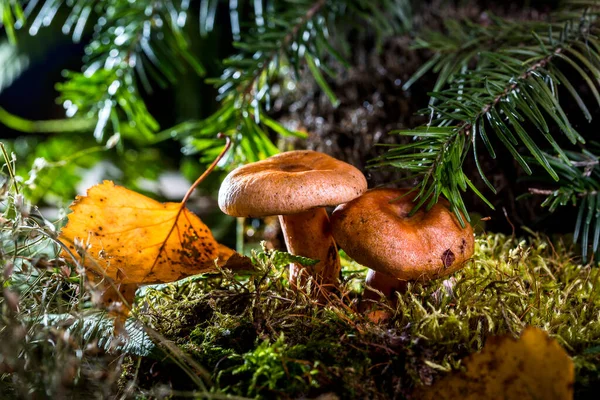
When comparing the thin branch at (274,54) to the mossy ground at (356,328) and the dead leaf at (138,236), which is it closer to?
the dead leaf at (138,236)

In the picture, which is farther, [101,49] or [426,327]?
[101,49]

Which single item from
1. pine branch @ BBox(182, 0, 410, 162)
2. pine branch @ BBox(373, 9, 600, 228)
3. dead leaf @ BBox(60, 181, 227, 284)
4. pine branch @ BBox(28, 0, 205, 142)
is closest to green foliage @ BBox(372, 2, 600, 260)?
pine branch @ BBox(373, 9, 600, 228)

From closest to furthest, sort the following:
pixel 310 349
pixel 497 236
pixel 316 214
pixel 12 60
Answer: pixel 310 349 < pixel 316 214 < pixel 497 236 < pixel 12 60

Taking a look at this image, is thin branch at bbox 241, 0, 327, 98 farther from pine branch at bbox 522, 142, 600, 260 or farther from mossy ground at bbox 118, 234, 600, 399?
pine branch at bbox 522, 142, 600, 260

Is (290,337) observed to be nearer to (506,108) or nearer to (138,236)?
(138,236)

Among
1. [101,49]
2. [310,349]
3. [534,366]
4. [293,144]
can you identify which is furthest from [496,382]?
[101,49]

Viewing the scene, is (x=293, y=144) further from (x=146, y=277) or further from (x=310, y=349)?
(x=310, y=349)

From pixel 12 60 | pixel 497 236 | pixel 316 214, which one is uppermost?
pixel 12 60

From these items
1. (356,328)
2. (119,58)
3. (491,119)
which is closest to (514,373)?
(356,328)
